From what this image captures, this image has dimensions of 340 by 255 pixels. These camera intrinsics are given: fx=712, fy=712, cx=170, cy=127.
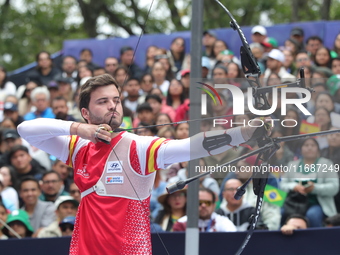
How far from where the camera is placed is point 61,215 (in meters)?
7.62

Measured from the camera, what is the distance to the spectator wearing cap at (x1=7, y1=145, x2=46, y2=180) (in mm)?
8898

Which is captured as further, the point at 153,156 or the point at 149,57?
the point at 149,57

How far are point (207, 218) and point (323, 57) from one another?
3496 millimetres

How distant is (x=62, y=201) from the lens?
25.2 feet

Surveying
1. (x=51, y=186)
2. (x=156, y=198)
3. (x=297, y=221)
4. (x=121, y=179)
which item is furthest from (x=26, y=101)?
(x=121, y=179)

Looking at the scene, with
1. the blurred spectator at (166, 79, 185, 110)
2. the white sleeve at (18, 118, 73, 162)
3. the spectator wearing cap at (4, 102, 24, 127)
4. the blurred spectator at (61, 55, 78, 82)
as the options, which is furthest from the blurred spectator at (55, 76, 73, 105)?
the white sleeve at (18, 118, 73, 162)

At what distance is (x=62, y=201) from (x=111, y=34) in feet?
46.8

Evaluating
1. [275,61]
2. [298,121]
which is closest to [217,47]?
[275,61]

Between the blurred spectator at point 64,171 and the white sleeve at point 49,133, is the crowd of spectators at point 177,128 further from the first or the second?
the white sleeve at point 49,133

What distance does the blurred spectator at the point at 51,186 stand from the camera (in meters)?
8.30

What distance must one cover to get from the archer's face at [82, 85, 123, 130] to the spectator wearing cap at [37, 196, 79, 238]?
2.98 meters

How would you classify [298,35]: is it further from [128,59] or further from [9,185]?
[9,185]

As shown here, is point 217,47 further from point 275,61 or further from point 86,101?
point 86,101

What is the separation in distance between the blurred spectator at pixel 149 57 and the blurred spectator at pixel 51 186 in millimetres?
3522
